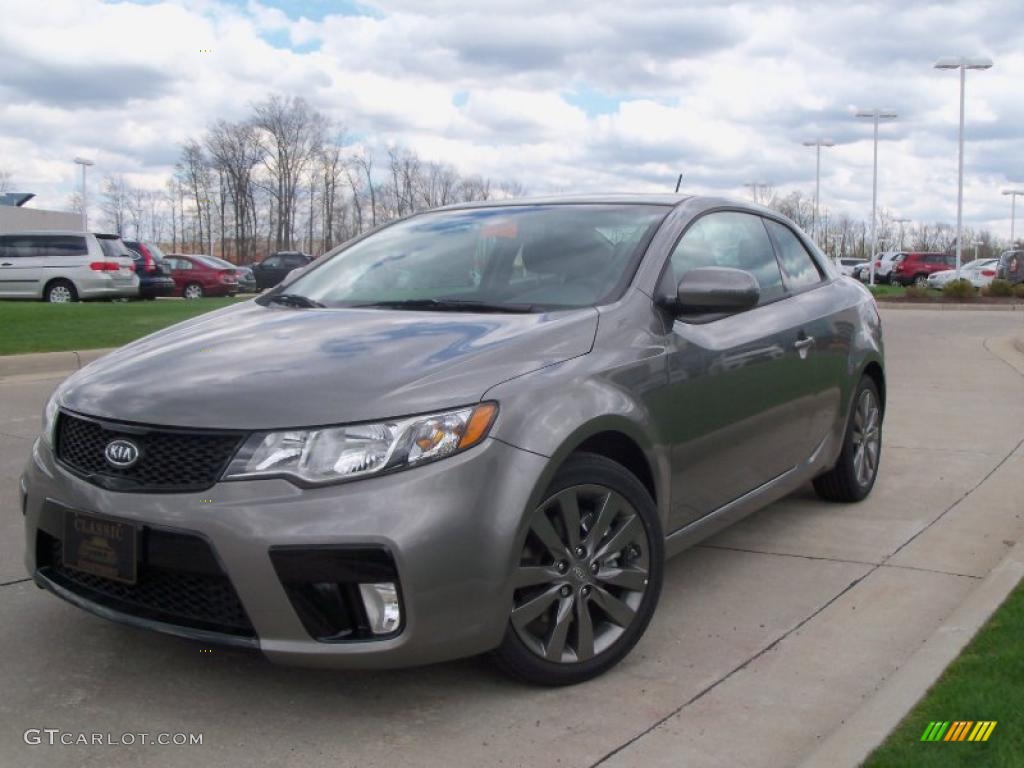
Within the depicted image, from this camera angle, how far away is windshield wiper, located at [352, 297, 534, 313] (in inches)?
150

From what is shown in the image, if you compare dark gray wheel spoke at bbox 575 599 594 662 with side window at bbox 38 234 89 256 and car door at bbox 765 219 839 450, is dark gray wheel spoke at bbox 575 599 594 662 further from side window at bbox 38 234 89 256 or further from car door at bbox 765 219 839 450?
side window at bbox 38 234 89 256

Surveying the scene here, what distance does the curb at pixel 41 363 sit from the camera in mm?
10828

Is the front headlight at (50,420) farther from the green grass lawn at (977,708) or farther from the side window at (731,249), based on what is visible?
the green grass lawn at (977,708)

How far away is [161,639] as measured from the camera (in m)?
3.71

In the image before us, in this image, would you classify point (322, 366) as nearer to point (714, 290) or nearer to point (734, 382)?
point (714, 290)

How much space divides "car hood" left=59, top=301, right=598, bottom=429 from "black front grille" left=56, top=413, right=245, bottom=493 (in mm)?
37

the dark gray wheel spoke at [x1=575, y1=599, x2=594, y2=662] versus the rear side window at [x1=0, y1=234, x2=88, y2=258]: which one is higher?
the rear side window at [x1=0, y1=234, x2=88, y2=258]

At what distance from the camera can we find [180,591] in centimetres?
304

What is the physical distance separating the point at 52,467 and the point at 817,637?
8.63 feet

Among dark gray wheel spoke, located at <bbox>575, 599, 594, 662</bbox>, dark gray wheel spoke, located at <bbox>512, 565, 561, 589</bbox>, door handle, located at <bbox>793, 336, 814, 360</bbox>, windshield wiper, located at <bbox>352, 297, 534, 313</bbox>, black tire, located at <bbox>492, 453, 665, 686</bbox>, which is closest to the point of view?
dark gray wheel spoke, located at <bbox>512, 565, 561, 589</bbox>

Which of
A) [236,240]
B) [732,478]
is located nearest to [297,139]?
[236,240]

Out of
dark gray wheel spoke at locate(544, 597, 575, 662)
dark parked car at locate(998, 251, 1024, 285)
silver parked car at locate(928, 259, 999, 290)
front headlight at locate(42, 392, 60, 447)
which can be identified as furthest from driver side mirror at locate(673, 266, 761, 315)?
silver parked car at locate(928, 259, 999, 290)

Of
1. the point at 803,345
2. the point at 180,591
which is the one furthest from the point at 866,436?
the point at 180,591

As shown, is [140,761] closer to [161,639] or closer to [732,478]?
[161,639]
